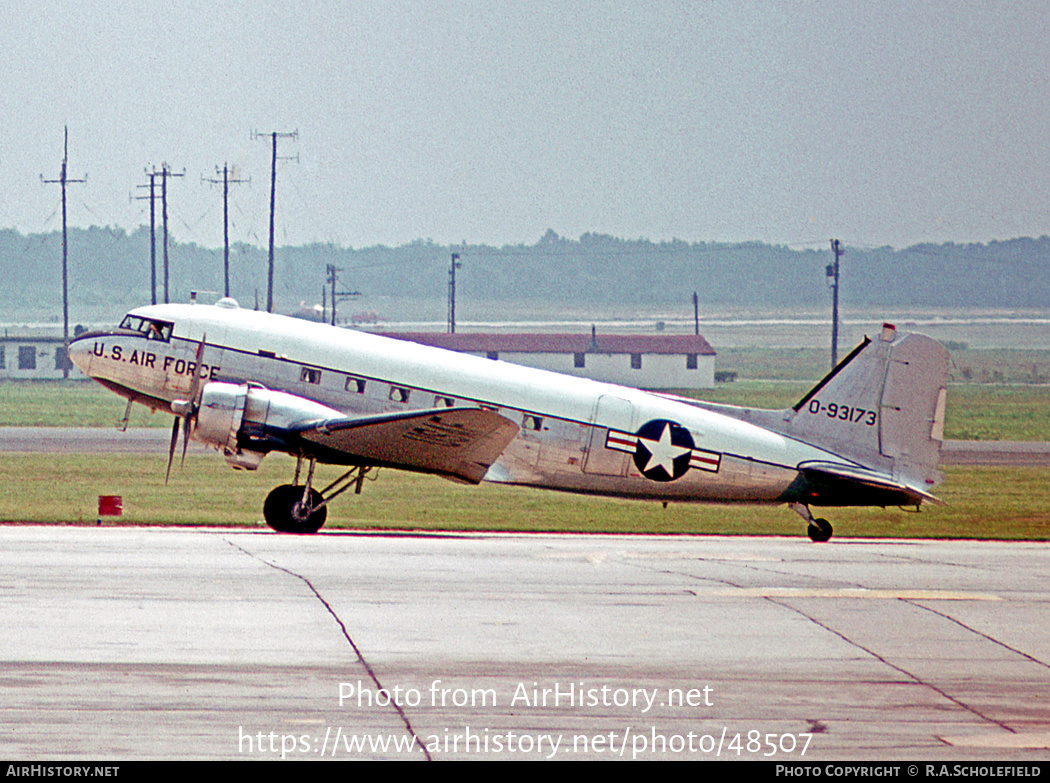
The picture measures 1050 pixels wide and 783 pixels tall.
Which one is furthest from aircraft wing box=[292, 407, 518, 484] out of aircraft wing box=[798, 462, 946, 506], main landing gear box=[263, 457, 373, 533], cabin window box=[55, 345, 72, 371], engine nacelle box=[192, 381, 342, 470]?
cabin window box=[55, 345, 72, 371]

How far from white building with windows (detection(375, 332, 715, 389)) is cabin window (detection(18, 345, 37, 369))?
35.0 meters

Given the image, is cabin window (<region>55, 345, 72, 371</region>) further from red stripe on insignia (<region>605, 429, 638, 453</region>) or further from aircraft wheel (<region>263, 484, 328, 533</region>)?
red stripe on insignia (<region>605, 429, 638, 453</region>)

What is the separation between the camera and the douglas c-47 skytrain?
85.4 ft

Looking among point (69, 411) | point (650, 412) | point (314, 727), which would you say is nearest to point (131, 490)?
point (650, 412)

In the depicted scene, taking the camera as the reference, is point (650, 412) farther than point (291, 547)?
Yes

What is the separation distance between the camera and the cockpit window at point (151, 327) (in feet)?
86.8

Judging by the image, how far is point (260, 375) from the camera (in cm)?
2603

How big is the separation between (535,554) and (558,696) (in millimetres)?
10119

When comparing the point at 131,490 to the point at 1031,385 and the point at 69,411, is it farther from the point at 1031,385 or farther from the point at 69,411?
the point at 1031,385

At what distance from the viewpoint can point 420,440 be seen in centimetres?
2445

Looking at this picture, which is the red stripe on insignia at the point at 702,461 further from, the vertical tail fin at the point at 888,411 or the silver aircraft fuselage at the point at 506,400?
the vertical tail fin at the point at 888,411

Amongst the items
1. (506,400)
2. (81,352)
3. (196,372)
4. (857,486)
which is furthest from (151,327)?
(857,486)

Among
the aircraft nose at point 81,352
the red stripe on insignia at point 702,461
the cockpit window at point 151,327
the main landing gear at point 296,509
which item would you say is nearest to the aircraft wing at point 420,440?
the main landing gear at point 296,509

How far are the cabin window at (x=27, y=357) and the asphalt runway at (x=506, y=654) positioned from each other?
105 meters
